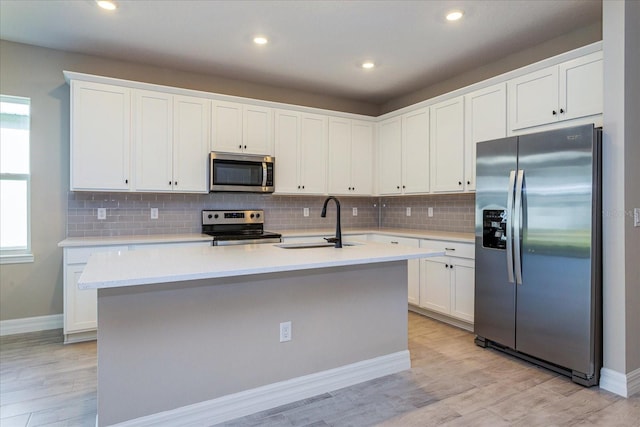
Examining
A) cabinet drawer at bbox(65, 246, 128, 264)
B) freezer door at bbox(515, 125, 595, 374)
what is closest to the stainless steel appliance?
cabinet drawer at bbox(65, 246, 128, 264)

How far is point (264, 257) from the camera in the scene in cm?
206

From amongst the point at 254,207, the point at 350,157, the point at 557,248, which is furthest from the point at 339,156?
the point at 557,248

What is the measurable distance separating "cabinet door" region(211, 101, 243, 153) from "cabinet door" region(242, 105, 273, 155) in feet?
0.22

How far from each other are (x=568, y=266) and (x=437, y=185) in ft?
5.76

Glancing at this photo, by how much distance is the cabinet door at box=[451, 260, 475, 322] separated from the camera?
3.43m

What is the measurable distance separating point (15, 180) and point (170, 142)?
1.49 meters

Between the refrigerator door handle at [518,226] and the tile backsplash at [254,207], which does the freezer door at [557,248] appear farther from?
the tile backsplash at [254,207]

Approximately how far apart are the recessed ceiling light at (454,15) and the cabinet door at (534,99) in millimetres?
789

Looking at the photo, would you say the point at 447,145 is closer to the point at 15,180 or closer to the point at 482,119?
the point at 482,119

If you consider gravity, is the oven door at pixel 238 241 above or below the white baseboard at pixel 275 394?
above

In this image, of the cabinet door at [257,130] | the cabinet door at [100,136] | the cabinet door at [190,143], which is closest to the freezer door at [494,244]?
the cabinet door at [257,130]

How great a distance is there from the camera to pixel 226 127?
401cm

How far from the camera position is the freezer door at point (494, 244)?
2852 mm

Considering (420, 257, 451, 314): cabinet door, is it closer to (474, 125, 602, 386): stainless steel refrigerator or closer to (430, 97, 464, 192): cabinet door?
(474, 125, 602, 386): stainless steel refrigerator
